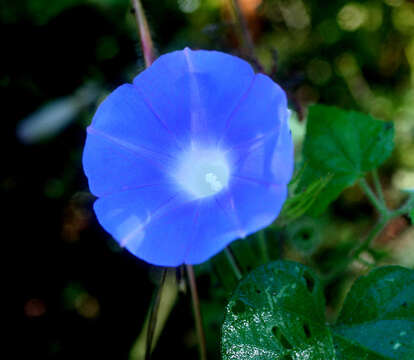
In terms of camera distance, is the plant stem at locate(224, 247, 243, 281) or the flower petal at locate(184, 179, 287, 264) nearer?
the flower petal at locate(184, 179, 287, 264)

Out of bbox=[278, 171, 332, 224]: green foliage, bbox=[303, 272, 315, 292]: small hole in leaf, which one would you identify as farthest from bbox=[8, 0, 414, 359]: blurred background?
bbox=[303, 272, 315, 292]: small hole in leaf

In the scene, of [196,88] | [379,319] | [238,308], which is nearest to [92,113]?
[196,88]

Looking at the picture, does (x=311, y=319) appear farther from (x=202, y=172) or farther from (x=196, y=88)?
(x=196, y=88)

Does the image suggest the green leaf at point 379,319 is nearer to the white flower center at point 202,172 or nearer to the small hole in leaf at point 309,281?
the small hole in leaf at point 309,281

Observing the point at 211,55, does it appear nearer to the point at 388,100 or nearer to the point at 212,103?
the point at 212,103

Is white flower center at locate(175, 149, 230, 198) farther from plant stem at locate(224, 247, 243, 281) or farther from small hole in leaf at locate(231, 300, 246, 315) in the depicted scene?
small hole in leaf at locate(231, 300, 246, 315)

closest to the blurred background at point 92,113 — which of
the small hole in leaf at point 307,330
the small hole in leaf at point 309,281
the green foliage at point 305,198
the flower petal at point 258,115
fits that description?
the green foliage at point 305,198
